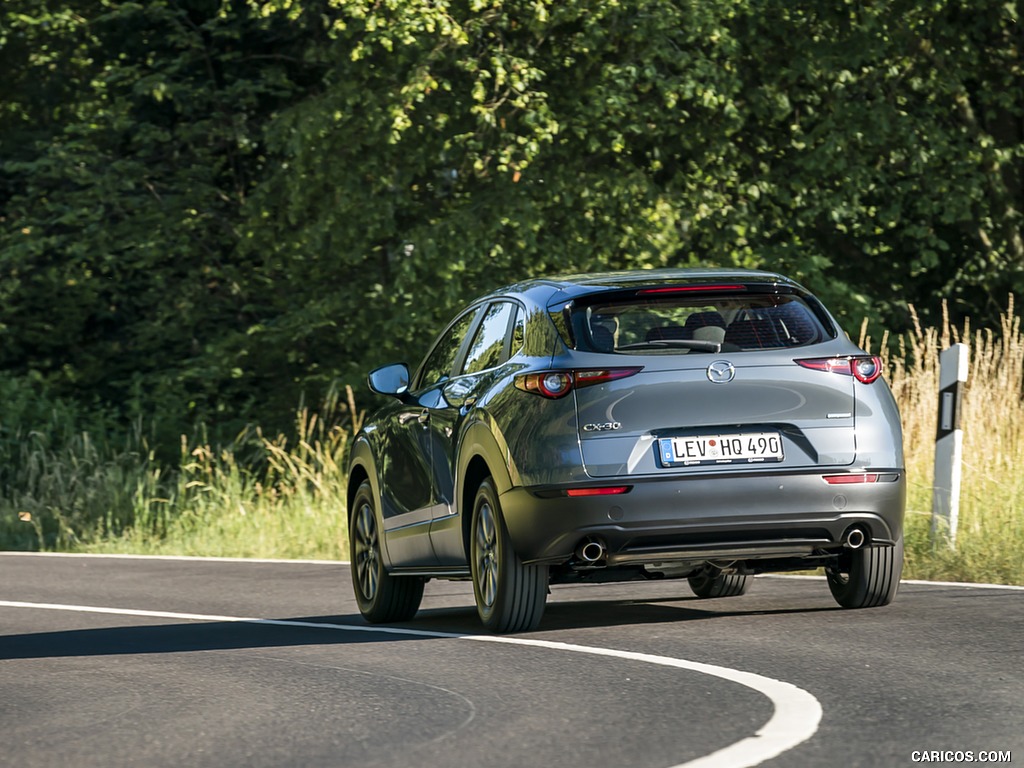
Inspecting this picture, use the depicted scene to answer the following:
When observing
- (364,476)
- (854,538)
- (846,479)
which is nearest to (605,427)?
(846,479)

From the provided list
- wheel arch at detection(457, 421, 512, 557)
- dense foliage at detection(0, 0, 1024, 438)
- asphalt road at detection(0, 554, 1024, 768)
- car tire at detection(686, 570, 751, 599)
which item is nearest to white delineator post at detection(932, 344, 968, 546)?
asphalt road at detection(0, 554, 1024, 768)

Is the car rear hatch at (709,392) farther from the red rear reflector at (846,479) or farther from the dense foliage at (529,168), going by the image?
the dense foliage at (529,168)

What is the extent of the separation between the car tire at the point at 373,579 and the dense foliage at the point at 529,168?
31.7ft

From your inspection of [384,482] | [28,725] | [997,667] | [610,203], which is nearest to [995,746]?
[997,667]

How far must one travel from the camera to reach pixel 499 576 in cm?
912

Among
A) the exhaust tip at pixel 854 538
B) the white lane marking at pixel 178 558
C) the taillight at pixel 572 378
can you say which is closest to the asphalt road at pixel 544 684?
the exhaust tip at pixel 854 538

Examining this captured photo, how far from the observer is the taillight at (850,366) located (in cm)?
903

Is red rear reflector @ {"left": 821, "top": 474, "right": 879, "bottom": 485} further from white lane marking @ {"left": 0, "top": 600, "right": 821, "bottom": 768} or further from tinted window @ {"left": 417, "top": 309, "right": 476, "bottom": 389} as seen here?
tinted window @ {"left": 417, "top": 309, "right": 476, "bottom": 389}

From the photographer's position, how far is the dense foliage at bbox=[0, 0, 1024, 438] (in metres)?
21.6

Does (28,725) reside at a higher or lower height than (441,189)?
lower

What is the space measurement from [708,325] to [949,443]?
11.4ft

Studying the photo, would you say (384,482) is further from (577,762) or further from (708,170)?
(708,170)

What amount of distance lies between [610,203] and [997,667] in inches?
576

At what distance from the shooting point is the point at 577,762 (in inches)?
234
